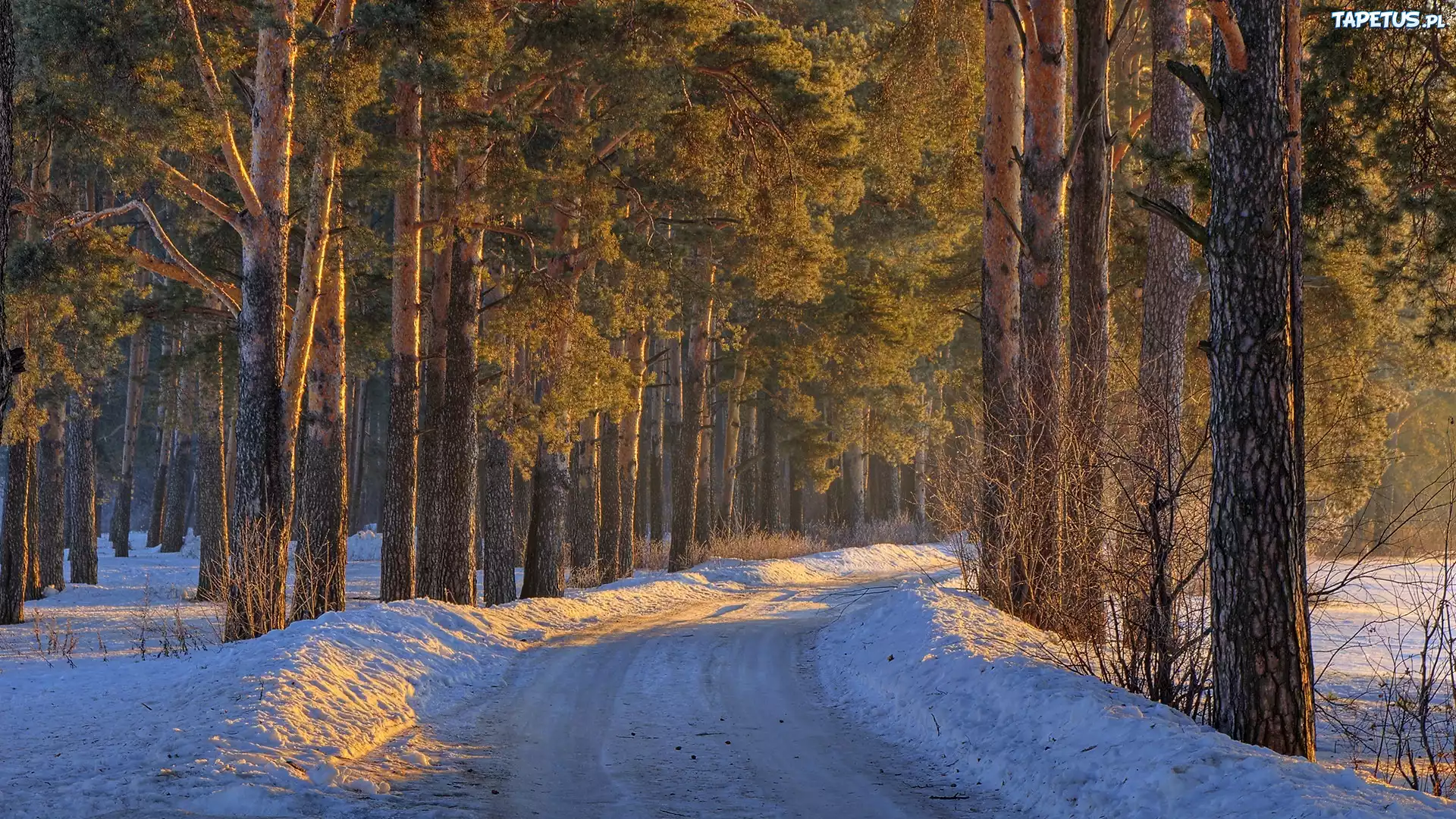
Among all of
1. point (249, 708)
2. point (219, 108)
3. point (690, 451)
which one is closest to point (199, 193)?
point (219, 108)

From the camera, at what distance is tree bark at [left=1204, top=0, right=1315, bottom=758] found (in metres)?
6.16

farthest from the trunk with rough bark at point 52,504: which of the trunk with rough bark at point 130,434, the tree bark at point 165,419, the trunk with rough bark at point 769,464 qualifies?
the trunk with rough bark at point 769,464

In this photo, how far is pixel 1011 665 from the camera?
8047 millimetres

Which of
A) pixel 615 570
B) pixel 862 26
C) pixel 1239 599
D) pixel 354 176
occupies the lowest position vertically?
pixel 615 570

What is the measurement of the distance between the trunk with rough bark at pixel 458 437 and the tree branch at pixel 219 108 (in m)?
3.67

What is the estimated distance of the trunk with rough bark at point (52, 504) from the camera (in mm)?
23219

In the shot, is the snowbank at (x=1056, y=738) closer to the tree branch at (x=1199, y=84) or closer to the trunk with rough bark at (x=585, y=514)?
the tree branch at (x=1199, y=84)

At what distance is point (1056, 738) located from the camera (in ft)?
21.8

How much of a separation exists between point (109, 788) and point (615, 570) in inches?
717

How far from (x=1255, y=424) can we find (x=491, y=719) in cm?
578

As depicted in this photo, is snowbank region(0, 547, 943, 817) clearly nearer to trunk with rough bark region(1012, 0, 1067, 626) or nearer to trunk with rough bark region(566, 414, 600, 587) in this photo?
trunk with rough bark region(1012, 0, 1067, 626)

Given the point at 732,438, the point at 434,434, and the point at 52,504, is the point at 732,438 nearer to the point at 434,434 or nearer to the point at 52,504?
the point at 434,434

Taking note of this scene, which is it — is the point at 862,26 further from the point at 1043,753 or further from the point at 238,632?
the point at 1043,753

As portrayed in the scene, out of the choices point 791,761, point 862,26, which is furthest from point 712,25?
point 862,26
